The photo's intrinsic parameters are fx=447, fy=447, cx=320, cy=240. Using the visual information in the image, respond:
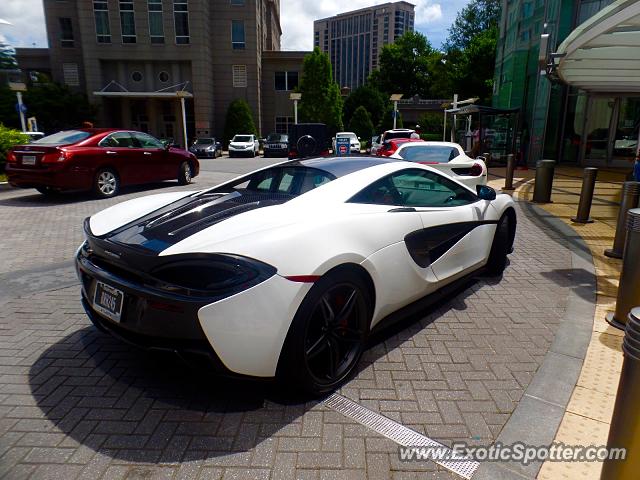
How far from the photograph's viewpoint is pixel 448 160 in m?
8.61

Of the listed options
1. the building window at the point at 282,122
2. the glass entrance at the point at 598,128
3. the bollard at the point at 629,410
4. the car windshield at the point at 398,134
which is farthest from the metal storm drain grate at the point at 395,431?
the building window at the point at 282,122

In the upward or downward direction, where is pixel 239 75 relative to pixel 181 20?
downward

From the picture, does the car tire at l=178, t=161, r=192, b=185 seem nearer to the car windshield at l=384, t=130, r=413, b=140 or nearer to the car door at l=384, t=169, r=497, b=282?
the car door at l=384, t=169, r=497, b=282

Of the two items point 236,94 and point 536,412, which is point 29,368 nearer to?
point 536,412

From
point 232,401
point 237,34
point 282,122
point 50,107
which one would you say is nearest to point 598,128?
point 232,401

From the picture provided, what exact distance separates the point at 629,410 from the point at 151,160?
36.5 ft

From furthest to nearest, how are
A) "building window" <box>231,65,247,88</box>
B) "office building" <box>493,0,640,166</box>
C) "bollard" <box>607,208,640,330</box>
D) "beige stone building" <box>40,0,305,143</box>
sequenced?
"building window" <box>231,65,247,88</box>
"beige stone building" <box>40,0,305,143</box>
"office building" <box>493,0,640,166</box>
"bollard" <box>607,208,640,330</box>

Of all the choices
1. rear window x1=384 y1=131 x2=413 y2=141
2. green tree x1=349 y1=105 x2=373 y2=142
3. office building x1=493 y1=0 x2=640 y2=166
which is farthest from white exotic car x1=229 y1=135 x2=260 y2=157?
green tree x1=349 y1=105 x2=373 y2=142

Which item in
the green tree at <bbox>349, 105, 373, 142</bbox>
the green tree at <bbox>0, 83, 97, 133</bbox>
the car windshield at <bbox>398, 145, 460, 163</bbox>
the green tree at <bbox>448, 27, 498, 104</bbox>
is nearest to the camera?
the car windshield at <bbox>398, 145, 460, 163</bbox>

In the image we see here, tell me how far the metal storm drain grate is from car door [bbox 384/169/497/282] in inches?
47.4

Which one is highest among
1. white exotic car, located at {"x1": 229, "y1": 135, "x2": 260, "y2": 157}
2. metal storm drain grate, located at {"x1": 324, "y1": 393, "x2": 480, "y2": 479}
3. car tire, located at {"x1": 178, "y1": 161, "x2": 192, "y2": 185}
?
car tire, located at {"x1": 178, "y1": 161, "x2": 192, "y2": 185}

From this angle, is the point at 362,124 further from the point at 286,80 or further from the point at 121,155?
the point at 121,155

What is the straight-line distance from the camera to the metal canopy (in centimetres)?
658

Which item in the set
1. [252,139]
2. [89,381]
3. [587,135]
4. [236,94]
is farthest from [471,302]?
[236,94]
